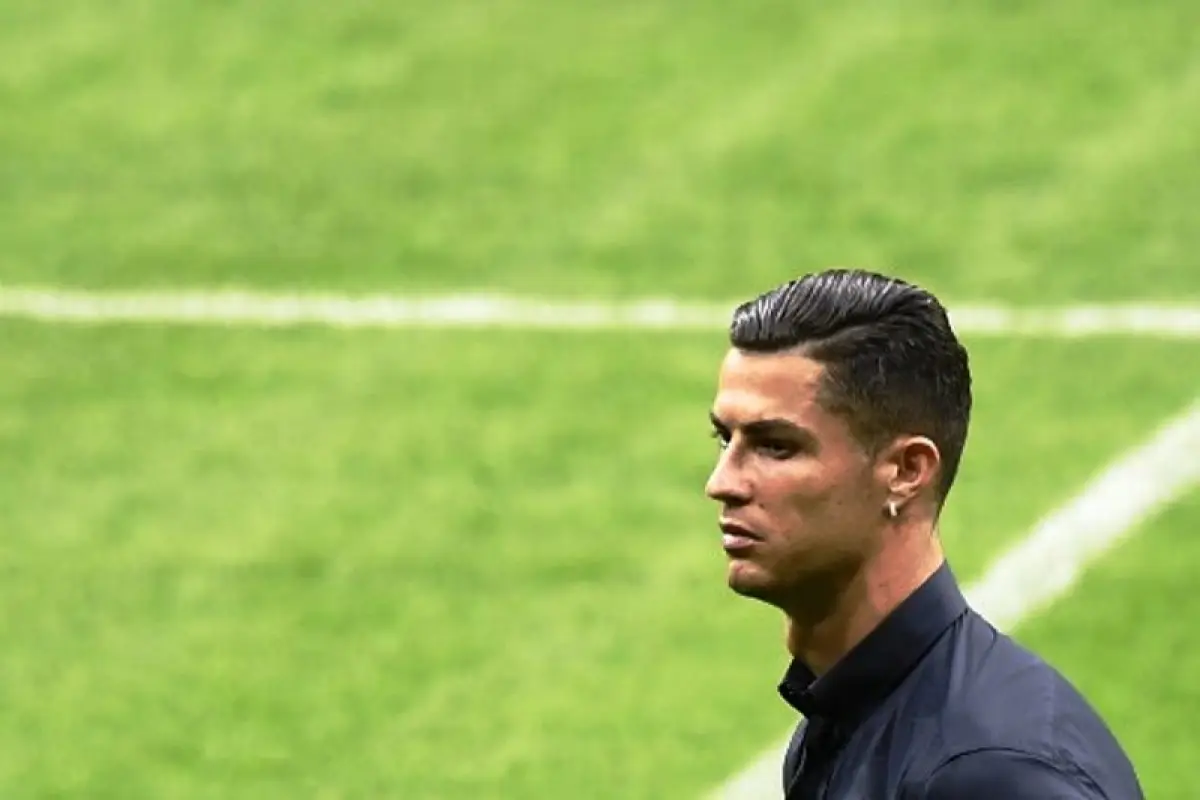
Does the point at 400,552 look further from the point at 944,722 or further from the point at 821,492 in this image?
the point at 944,722

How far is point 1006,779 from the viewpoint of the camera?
12.3 ft

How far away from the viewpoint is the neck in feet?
13.5

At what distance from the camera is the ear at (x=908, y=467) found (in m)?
4.11

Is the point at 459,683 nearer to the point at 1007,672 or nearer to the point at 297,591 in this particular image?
the point at 297,591

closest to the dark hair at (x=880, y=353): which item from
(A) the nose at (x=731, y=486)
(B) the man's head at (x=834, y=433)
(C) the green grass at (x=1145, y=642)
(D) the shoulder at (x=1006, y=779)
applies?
(B) the man's head at (x=834, y=433)

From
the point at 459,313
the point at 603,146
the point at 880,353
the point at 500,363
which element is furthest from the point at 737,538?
the point at 603,146

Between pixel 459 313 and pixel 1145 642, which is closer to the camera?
pixel 1145 642

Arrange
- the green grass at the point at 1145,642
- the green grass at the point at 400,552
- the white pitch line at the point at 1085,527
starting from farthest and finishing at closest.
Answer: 1. the white pitch line at the point at 1085,527
2. the green grass at the point at 400,552
3. the green grass at the point at 1145,642

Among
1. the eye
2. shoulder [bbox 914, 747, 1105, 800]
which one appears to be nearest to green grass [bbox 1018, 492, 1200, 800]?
the eye

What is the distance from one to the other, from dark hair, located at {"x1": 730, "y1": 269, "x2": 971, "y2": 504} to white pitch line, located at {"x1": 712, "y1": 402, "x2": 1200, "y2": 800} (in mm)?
5100

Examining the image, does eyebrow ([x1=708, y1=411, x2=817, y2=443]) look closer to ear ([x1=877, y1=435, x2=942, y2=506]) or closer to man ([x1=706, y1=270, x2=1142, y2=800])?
man ([x1=706, y1=270, x2=1142, y2=800])

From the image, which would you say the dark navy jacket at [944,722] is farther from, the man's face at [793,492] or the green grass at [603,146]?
the green grass at [603,146]

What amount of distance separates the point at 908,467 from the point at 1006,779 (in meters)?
0.55

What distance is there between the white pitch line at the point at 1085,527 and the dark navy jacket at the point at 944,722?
505 centimetres
